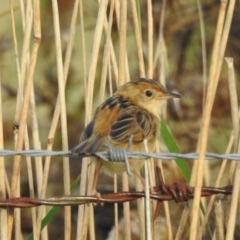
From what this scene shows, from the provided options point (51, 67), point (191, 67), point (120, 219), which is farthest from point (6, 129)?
point (191, 67)

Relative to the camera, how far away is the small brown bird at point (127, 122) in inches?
187

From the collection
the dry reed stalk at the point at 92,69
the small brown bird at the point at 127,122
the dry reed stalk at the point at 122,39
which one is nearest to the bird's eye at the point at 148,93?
the small brown bird at the point at 127,122

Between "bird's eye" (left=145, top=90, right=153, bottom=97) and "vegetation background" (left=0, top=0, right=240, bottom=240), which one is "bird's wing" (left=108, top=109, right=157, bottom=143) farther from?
"vegetation background" (left=0, top=0, right=240, bottom=240)

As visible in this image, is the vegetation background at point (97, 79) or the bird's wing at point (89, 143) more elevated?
the vegetation background at point (97, 79)

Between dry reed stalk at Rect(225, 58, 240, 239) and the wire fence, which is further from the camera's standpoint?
dry reed stalk at Rect(225, 58, 240, 239)

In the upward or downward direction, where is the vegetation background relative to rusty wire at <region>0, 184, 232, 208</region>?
upward

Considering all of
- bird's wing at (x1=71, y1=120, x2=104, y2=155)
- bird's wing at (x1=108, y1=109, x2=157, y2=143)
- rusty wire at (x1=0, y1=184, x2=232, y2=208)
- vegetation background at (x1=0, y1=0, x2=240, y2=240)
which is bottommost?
rusty wire at (x1=0, y1=184, x2=232, y2=208)

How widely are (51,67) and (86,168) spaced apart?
3810 millimetres

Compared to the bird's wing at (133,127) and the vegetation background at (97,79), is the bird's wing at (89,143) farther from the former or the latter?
the vegetation background at (97,79)

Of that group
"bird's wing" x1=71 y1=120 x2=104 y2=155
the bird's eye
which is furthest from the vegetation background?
"bird's wing" x1=71 y1=120 x2=104 y2=155

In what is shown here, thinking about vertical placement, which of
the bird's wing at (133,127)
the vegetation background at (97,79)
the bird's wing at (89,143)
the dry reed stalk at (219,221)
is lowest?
the dry reed stalk at (219,221)

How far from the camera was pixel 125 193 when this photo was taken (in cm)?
418

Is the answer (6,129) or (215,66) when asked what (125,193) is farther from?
(6,129)

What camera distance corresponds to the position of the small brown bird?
4.74 meters
